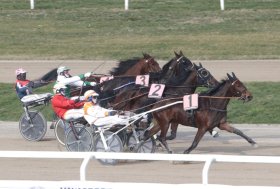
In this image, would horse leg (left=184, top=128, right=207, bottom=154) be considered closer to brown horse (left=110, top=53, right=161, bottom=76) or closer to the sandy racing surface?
the sandy racing surface

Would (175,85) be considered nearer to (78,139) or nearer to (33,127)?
(78,139)

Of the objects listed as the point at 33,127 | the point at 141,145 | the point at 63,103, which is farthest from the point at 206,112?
the point at 33,127

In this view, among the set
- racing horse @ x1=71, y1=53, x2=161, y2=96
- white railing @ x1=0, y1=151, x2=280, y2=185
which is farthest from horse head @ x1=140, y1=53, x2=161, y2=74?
white railing @ x1=0, y1=151, x2=280, y2=185

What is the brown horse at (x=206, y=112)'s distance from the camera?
14.9m

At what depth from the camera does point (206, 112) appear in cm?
1491

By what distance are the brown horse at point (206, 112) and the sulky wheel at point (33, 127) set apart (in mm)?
3139

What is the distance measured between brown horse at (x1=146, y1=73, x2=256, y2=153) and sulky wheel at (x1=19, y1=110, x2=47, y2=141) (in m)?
3.14

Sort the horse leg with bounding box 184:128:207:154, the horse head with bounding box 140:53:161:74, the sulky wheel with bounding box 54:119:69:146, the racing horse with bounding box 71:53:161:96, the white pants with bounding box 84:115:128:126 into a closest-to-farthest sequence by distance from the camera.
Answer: the white pants with bounding box 84:115:128:126 → the horse leg with bounding box 184:128:207:154 → the sulky wheel with bounding box 54:119:69:146 → the racing horse with bounding box 71:53:161:96 → the horse head with bounding box 140:53:161:74

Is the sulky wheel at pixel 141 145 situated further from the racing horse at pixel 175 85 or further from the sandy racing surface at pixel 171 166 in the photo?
the racing horse at pixel 175 85

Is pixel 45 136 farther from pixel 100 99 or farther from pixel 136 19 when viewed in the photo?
pixel 136 19

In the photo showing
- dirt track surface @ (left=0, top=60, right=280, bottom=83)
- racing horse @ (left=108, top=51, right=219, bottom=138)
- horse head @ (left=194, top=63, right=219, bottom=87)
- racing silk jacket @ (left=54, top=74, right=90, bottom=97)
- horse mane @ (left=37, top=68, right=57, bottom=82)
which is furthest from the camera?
dirt track surface @ (left=0, top=60, right=280, bottom=83)

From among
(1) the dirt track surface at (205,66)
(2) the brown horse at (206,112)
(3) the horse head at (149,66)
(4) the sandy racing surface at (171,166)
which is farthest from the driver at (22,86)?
(1) the dirt track surface at (205,66)

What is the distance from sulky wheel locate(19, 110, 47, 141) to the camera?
57.8 ft

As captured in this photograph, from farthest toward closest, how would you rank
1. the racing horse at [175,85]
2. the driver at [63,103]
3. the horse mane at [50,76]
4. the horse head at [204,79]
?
1. the horse mane at [50,76]
2. the horse head at [204,79]
3. the racing horse at [175,85]
4. the driver at [63,103]
